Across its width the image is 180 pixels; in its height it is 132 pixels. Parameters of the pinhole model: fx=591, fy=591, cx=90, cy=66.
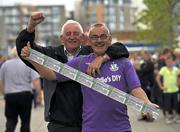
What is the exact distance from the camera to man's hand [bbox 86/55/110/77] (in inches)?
187

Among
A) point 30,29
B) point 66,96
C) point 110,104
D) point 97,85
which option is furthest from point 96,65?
point 66,96

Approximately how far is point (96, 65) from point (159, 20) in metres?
30.6

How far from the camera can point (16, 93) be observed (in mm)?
9602

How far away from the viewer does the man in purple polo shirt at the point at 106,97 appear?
15.6 feet

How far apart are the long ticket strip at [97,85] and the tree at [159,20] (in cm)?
2418

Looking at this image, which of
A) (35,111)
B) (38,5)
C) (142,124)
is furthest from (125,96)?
(38,5)

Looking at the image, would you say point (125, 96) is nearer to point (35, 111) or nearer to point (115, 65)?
point (115, 65)

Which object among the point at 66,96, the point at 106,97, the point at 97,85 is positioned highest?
the point at 97,85

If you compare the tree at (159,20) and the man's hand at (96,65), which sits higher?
the man's hand at (96,65)

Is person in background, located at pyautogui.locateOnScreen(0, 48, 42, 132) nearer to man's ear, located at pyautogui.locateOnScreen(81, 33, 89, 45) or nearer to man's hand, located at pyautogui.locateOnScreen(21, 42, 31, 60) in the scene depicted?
man's ear, located at pyautogui.locateOnScreen(81, 33, 89, 45)

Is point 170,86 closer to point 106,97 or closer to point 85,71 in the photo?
point 85,71

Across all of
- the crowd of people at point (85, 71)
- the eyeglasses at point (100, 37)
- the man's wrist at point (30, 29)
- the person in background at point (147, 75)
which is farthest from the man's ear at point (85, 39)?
the person in background at point (147, 75)

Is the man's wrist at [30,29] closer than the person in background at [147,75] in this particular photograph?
Yes

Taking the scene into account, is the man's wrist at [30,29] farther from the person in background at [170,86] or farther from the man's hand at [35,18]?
the person in background at [170,86]
